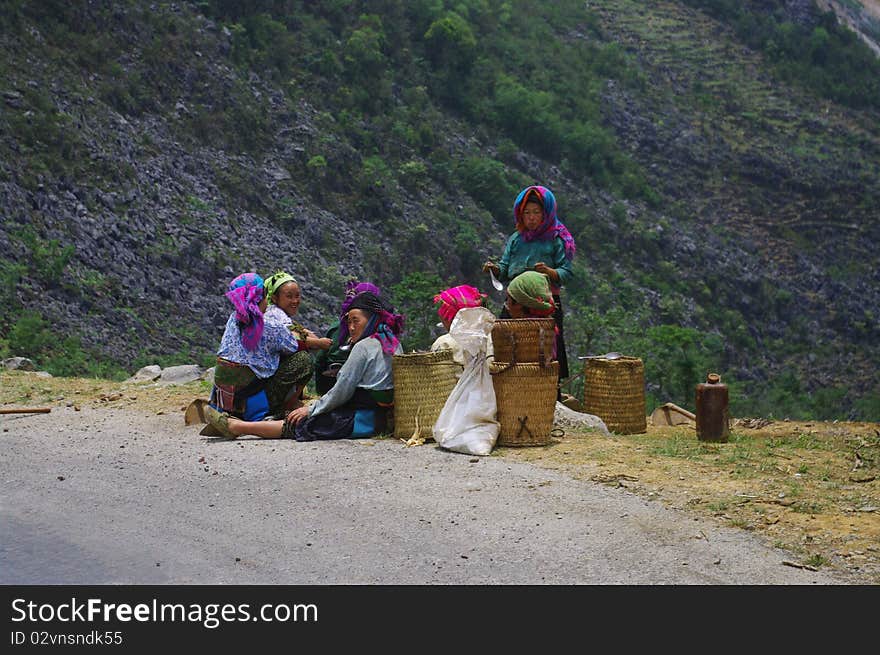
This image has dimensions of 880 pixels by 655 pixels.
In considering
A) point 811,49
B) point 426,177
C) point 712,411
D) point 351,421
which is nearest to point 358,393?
point 351,421

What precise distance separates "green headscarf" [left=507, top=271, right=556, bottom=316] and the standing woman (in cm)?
43

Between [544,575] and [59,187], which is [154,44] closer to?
[59,187]

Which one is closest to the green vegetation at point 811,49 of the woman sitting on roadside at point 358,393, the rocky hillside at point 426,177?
the rocky hillside at point 426,177

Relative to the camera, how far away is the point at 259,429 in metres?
6.17

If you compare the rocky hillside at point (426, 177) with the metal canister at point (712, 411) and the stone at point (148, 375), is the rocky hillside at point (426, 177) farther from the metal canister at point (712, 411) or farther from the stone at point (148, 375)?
the metal canister at point (712, 411)

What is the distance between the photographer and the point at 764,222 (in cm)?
2783

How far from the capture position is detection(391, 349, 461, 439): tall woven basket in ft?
19.7

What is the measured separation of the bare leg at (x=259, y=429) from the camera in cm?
616

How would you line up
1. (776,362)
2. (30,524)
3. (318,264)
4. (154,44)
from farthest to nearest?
(776,362), (154,44), (318,264), (30,524)

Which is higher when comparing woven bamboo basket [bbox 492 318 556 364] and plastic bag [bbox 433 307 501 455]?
woven bamboo basket [bbox 492 318 556 364]

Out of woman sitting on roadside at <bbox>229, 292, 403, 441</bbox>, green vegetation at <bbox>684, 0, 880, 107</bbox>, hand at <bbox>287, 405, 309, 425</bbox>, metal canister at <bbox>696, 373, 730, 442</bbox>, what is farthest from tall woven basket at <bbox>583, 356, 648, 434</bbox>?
green vegetation at <bbox>684, 0, 880, 107</bbox>

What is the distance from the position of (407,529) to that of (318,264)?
43.1 ft

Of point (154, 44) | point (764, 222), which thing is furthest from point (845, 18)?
point (154, 44)

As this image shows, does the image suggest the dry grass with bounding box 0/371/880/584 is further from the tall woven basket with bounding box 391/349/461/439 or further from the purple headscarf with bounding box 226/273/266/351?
the purple headscarf with bounding box 226/273/266/351
